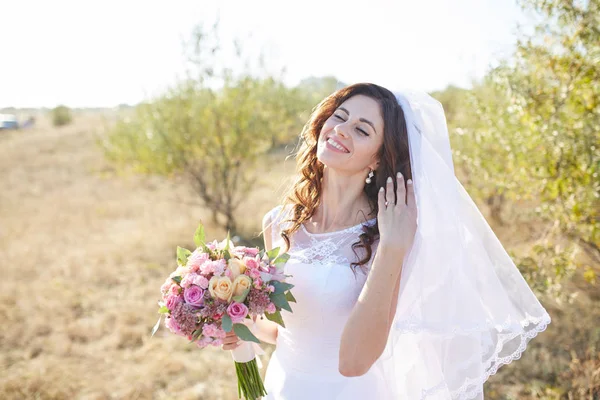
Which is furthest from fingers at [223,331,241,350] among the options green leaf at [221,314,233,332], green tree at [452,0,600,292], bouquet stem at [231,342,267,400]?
green tree at [452,0,600,292]

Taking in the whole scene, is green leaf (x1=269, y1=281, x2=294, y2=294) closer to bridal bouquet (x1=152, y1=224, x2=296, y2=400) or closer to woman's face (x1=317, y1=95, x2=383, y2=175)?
bridal bouquet (x1=152, y1=224, x2=296, y2=400)

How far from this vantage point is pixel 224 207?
1021 cm

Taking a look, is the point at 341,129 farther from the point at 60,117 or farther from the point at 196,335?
the point at 60,117

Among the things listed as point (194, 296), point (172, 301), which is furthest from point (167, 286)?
point (194, 296)

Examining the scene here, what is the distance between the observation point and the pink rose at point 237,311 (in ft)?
6.36

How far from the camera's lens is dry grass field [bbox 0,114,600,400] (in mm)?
4633

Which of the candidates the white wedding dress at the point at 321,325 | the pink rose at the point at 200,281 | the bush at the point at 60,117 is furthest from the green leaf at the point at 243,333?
the bush at the point at 60,117

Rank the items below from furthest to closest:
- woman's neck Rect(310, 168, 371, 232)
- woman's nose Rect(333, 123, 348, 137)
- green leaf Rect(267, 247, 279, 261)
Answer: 1. woman's neck Rect(310, 168, 371, 232)
2. woman's nose Rect(333, 123, 348, 137)
3. green leaf Rect(267, 247, 279, 261)

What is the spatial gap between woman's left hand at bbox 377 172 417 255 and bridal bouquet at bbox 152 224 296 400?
500 mm

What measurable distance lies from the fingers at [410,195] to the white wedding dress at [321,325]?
1.20 ft

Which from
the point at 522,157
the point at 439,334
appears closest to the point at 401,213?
the point at 439,334

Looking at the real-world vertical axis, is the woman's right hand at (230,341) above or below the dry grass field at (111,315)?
above

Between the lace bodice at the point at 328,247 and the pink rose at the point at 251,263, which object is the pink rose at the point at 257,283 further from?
the lace bodice at the point at 328,247

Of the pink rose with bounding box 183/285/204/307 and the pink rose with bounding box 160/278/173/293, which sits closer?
the pink rose with bounding box 183/285/204/307
